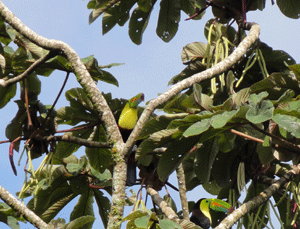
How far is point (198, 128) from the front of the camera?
2.10m

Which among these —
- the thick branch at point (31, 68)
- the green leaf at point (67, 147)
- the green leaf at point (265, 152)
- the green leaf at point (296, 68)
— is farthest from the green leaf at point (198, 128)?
the green leaf at point (67, 147)

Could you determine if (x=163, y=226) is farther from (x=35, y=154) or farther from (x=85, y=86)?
(x=35, y=154)

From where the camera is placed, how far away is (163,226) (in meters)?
2.03

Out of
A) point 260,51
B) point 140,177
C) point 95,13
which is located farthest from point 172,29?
point 140,177

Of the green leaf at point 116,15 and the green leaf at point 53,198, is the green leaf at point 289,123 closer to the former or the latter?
the green leaf at point 53,198

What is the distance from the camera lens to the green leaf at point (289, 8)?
150 inches

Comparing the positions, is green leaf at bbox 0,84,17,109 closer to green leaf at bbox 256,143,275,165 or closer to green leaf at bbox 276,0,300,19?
green leaf at bbox 256,143,275,165

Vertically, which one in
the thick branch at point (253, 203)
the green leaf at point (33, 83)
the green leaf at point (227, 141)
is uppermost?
the green leaf at point (33, 83)

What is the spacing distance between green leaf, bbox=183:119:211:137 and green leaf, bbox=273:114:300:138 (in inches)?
13.1

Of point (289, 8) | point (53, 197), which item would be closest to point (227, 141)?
point (289, 8)

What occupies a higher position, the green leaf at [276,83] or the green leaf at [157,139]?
the green leaf at [276,83]

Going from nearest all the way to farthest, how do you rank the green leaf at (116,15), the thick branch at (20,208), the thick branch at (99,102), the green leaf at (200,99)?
the green leaf at (200,99)
the thick branch at (99,102)
the thick branch at (20,208)
the green leaf at (116,15)

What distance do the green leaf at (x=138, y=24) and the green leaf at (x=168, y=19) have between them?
0.44 ft

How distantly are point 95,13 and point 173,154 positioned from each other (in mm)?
1940
